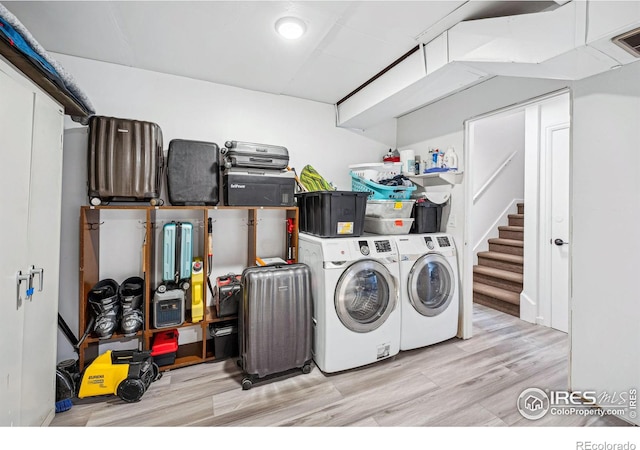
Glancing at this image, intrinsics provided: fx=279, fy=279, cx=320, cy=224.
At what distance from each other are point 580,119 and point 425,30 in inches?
46.4

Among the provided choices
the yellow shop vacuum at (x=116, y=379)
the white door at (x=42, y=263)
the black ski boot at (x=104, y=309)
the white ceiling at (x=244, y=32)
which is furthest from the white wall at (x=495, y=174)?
the white door at (x=42, y=263)

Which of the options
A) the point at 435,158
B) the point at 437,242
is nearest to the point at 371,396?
the point at 437,242

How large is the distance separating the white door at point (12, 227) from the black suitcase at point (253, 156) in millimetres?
1199

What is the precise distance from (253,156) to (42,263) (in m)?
1.54

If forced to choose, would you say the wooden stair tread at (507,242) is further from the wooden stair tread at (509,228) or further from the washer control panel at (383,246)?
the washer control panel at (383,246)

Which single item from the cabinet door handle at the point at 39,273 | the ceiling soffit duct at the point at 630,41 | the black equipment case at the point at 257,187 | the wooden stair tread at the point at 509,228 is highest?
the ceiling soffit duct at the point at 630,41

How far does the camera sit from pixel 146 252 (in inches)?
84.7

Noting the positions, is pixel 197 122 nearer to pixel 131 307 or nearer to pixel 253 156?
pixel 253 156

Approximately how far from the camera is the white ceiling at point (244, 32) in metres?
1.72

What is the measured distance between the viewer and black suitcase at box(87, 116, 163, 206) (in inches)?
81.0

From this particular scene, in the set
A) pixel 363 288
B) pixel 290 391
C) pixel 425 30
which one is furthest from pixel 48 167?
pixel 425 30

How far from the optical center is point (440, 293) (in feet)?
8.95

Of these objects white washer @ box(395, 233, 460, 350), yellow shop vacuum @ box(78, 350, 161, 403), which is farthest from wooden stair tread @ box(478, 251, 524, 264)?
yellow shop vacuum @ box(78, 350, 161, 403)

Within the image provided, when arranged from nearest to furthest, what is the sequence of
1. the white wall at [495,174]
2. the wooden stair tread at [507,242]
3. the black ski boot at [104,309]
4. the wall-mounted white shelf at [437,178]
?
the black ski boot at [104,309] < the wall-mounted white shelf at [437,178] < the wooden stair tread at [507,242] < the white wall at [495,174]
